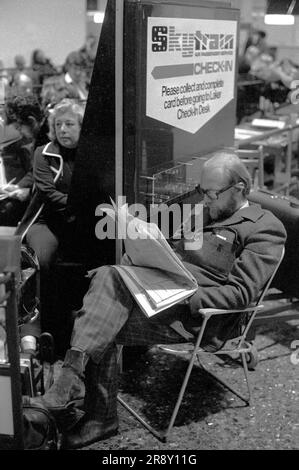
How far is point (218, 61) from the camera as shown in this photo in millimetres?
4125

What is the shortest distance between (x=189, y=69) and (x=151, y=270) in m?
1.34

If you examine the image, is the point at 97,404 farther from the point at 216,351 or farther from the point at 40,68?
the point at 40,68

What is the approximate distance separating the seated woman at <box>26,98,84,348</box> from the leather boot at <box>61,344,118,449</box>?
0.88 meters

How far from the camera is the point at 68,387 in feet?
9.05

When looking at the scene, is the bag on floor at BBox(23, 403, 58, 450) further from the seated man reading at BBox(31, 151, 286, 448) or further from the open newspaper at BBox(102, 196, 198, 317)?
the open newspaper at BBox(102, 196, 198, 317)

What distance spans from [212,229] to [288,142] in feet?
11.0

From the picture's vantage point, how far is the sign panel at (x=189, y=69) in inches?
133

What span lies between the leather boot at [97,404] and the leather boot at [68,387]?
0.16 metres

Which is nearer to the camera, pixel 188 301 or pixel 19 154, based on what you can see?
pixel 188 301

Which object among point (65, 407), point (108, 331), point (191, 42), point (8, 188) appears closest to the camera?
point (65, 407)

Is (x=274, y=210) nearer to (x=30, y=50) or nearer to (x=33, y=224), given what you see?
(x=33, y=224)

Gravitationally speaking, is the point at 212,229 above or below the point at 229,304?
above

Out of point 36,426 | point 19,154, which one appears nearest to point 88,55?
point 19,154
